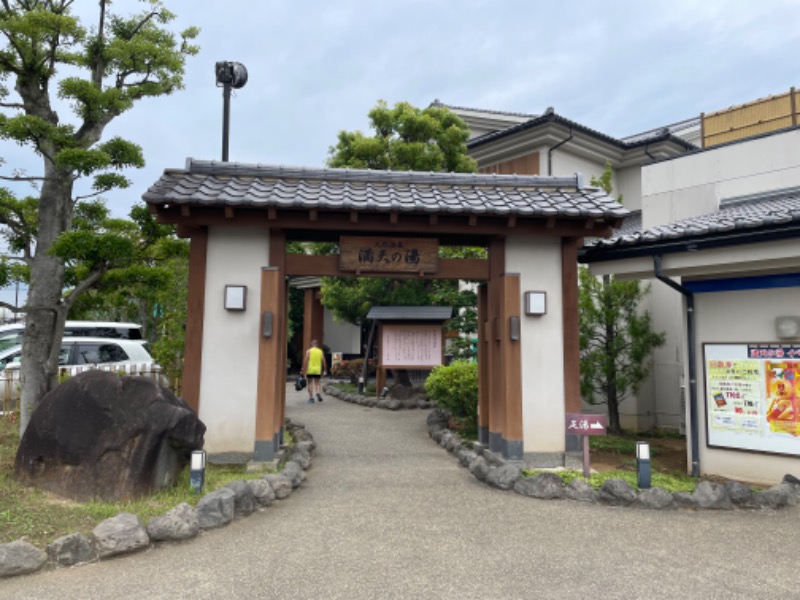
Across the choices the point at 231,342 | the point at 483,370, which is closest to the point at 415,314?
the point at 483,370

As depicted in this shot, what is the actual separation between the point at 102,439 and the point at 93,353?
7.36 meters

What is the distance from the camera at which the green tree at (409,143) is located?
1434cm

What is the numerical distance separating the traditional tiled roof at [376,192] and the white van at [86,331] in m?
8.08

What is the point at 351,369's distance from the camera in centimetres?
1942

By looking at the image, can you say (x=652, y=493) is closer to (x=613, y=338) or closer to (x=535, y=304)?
(x=535, y=304)

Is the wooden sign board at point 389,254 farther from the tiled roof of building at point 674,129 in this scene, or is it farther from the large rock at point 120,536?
the tiled roof of building at point 674,129

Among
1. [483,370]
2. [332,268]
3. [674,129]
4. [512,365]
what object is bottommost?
[483,370]

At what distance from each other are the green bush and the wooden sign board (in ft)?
10.2

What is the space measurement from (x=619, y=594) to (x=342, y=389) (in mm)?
14004

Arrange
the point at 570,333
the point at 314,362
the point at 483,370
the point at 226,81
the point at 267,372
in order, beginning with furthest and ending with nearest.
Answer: the point at 314,362 → the point at 226,81 → the point at 483,370 → the point at 570,333 → the point at 267,372

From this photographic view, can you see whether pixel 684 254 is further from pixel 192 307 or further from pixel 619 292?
pixel 192 307

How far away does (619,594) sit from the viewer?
151 inches

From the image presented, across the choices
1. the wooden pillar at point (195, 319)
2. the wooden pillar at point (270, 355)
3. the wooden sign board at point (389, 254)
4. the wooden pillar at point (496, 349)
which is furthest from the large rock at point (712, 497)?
the wooden pillar at point (195, 319)

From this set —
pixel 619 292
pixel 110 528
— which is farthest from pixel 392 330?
pixel 110 528
